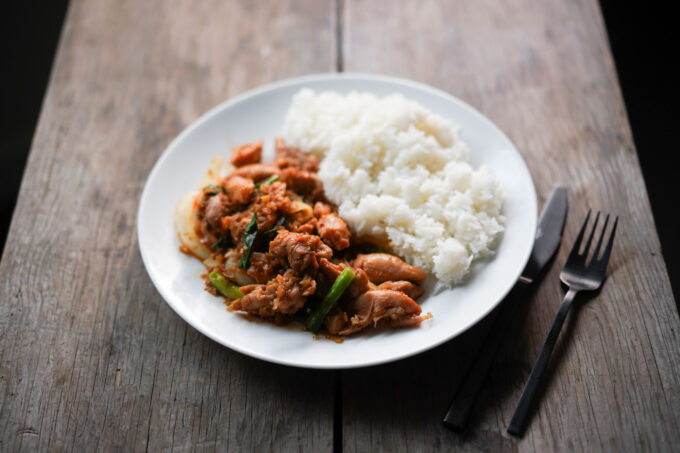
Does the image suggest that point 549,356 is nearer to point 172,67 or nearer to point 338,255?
point 338,255

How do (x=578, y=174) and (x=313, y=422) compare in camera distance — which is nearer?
(x=313, y=422)

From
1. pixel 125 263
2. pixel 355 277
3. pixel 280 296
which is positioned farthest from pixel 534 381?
pixel 125 263

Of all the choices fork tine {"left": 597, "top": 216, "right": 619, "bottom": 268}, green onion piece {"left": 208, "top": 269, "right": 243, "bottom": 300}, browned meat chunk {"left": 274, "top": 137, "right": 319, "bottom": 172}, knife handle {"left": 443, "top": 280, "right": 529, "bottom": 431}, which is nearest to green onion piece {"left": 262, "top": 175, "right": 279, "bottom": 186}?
browned meat chunk {"left": 274, "top": 137, "right": 319, "bottom": 172}

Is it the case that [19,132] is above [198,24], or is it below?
below

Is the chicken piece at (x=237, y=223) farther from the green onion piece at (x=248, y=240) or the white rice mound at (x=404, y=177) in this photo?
the white rice mound at (x=404, y=177)

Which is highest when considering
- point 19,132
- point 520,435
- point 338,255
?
point 338,255

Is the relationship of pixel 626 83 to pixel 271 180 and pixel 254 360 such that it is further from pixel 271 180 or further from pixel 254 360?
pixel 254 360

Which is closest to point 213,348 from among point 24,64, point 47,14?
point 24,64
